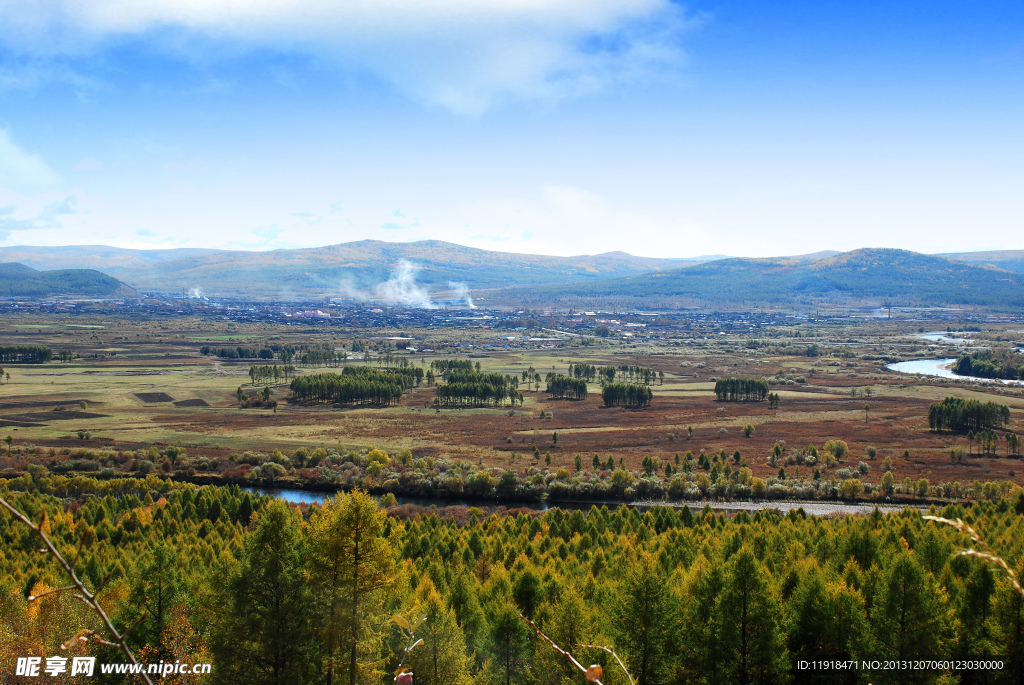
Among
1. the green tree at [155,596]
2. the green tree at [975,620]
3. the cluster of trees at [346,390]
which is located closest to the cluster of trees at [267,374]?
the cluster of trees at [346,390]

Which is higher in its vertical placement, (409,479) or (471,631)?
(471,631)

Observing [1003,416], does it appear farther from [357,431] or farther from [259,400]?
[259,400]

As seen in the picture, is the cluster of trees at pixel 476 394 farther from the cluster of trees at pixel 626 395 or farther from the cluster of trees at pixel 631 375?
the cluster of trees at pixel 631 375

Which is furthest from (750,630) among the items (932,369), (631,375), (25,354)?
(25,354)

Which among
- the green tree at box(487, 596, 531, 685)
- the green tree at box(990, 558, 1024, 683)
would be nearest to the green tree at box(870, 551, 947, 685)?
the green tree at box(990, 558, 1024, 683)

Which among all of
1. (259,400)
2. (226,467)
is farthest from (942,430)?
(259,400)
